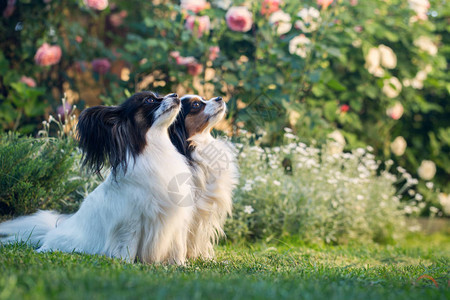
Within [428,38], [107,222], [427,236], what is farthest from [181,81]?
[427,236]

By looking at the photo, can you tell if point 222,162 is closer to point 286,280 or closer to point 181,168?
point 181,168

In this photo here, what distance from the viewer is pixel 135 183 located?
292cm

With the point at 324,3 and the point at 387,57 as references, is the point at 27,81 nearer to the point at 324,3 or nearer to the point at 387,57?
the point at 324,3

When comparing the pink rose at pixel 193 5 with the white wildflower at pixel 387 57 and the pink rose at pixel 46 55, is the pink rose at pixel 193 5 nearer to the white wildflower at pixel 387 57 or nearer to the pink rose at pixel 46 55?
the pink rose at pixel 46 55

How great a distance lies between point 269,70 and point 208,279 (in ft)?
11.5

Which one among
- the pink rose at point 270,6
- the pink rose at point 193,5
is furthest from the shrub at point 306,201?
the pink rose at point 193,5

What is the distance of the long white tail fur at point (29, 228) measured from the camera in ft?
11.2

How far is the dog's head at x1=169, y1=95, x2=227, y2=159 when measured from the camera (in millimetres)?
3334

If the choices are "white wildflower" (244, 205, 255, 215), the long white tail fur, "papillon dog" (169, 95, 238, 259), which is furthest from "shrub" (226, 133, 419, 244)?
the long white tail fur

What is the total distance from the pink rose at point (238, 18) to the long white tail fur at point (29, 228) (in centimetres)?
278

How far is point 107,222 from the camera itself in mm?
2992

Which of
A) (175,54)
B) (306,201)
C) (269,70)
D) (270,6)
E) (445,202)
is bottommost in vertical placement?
(445,202)

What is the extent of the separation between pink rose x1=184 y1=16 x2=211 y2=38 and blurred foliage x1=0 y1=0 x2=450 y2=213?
0.12m

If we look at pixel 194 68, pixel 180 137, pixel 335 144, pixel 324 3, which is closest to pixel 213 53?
pixel 194 68
